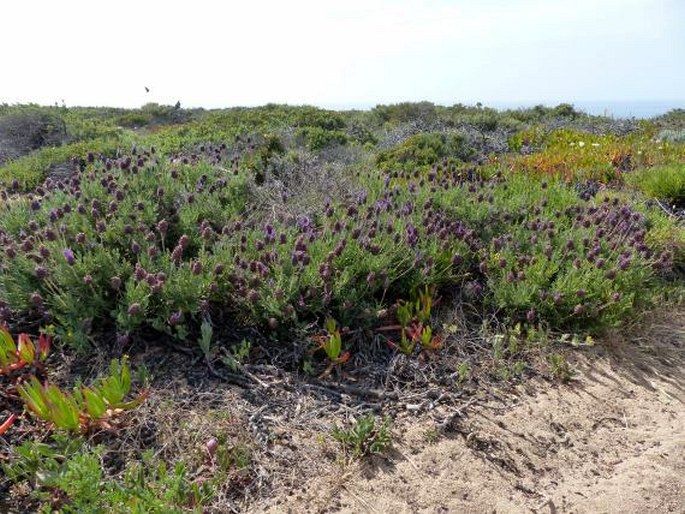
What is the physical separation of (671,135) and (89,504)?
12.4 meters

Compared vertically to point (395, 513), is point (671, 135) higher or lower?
higher

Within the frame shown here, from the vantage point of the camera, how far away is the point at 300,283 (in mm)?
3617

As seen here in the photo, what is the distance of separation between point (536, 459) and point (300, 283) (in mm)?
1691

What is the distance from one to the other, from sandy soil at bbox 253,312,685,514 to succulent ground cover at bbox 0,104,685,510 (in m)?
0.20

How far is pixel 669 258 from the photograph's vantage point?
190 inches

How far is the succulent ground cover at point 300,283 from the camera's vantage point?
3.25 meters

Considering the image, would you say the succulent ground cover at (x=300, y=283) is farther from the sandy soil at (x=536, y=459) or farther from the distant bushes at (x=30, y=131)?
the distant bushes at (x=30, y=131)

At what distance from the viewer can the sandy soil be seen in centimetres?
267

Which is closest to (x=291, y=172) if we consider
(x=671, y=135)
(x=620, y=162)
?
(x=620, y=162)

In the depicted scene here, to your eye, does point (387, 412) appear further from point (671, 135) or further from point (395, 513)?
point (671, 135)

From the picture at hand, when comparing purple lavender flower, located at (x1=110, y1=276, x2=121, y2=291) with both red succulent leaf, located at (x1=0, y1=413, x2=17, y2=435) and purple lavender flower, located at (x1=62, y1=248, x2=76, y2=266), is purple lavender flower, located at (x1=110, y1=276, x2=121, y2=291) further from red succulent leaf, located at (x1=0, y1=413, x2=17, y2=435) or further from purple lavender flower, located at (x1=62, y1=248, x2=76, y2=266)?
red succulent leaf, located at (x1=0, y1=413, x2=17, y2=435)

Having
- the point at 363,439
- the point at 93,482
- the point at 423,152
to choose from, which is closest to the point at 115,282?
the point at 93,482

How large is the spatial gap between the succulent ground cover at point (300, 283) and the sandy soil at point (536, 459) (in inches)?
7.7

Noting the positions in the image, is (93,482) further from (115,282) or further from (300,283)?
(300,283)
